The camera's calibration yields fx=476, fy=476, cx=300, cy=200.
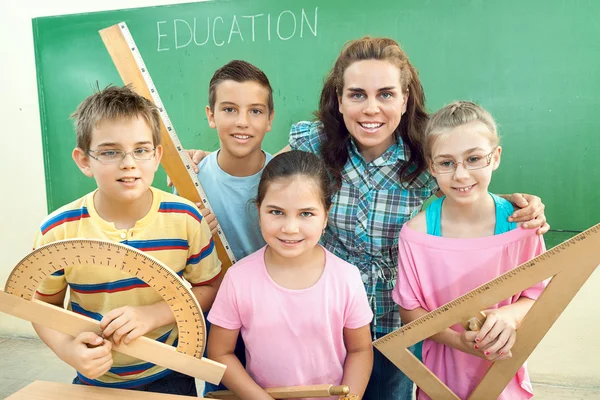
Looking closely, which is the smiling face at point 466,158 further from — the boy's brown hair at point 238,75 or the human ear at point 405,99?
the boy's brown hair at point 238,75

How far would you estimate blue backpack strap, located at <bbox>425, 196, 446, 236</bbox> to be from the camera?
1.46m

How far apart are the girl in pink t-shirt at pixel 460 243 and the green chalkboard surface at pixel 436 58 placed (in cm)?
144

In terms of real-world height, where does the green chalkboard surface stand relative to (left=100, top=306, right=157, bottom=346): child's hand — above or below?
above

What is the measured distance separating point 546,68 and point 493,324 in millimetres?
2017

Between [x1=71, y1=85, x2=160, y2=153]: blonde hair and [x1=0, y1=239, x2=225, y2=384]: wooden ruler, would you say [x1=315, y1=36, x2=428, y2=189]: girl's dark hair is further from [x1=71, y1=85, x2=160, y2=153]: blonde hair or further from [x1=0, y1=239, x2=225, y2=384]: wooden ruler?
[x1=0, y1=239, x2=225, y2=384]: wooden ruler

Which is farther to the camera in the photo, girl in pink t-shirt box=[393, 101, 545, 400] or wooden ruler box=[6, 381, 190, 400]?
girl in pink t-shirt box=[393, 101, 545, 400]

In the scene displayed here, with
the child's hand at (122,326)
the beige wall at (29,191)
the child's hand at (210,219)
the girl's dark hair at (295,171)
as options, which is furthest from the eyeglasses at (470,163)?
the beige wall at (29,191)

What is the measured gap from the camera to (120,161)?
4.19 feet

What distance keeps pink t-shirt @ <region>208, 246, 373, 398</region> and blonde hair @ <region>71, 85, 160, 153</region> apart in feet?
1.71

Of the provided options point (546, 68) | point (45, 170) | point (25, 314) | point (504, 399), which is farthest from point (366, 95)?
point (45, 170)

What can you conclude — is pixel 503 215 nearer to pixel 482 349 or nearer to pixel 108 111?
pixel 482 349

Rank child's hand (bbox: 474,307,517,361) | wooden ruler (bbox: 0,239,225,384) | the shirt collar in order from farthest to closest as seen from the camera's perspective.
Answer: the shirt collar → child's hand (bbox: 474,307,517,361) → wooden ruler (bbox: 0,239,225,384)

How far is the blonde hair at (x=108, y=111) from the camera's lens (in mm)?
1291

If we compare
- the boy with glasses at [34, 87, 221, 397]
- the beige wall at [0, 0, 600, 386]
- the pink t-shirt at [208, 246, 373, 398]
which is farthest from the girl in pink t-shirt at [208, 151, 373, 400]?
the beige wall at [0, 0, 600, 386]
